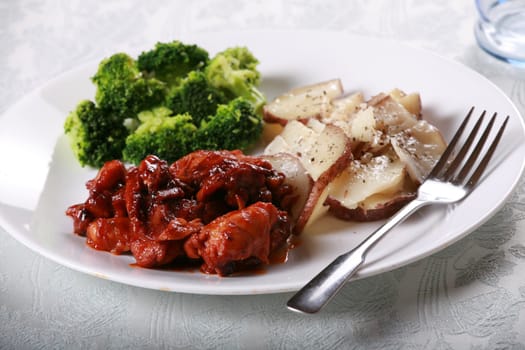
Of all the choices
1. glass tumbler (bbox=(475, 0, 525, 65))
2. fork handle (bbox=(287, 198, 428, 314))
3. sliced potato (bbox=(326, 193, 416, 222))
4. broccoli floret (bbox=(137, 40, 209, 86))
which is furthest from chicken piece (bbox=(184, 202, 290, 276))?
glass tumbler (bbox=(475, 0, 525, 65))

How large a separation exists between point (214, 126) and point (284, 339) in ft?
5.55

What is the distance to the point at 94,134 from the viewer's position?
14.6 feet

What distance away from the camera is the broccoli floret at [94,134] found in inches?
174

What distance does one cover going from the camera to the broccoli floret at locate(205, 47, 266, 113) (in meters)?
4.81

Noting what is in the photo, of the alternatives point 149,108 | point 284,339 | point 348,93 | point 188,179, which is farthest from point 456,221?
point 149,108

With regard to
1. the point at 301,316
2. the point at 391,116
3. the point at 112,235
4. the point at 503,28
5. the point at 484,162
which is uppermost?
the point at 112,235

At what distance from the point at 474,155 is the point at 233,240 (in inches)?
55.7

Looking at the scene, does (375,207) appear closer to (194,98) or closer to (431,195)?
(431,195)

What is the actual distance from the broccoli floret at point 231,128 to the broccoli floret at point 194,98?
0.14 m

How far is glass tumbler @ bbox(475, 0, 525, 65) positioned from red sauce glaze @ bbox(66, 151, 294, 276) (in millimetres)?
2409

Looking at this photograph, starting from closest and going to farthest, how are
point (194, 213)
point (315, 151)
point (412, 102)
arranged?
point (194, 213)
point (315, 151)
point (412, 102)

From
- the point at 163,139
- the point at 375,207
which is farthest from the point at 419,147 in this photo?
the point at 163,139

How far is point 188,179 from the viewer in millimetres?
3639

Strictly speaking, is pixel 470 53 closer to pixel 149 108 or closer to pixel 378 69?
pixel 378 69
